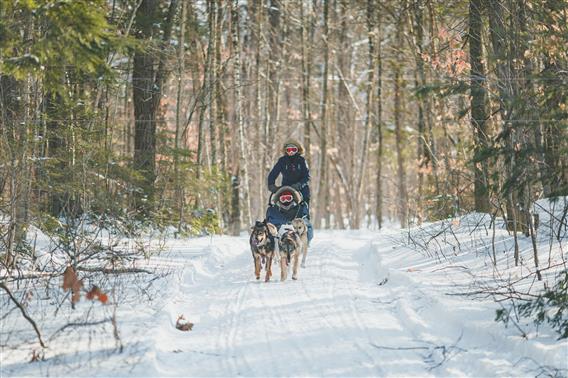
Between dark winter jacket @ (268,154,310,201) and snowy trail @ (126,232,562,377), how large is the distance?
2.67 m

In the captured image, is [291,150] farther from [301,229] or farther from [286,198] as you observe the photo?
[301,229]

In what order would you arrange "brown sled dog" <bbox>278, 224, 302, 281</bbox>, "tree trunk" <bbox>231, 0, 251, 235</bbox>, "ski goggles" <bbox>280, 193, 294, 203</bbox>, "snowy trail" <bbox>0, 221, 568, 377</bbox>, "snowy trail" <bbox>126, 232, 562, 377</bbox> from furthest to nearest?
"tree trunk" <bbox>231, 0, 251, 235</bbox> → "ski goggles" <bbox>280, 193, 294, 203</bbox> → "brown sled dog" <bbox>278, 224, 302, 281</bbox> → "snowy trail" <bbox>126, 232, 562, 377</bbox> → "snowy trail" <bbox>0, 221, 568, 377</bbox>

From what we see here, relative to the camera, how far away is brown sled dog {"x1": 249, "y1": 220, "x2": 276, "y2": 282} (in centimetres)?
1241

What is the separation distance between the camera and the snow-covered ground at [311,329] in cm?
650

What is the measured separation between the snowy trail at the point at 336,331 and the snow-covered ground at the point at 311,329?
17 millimetres

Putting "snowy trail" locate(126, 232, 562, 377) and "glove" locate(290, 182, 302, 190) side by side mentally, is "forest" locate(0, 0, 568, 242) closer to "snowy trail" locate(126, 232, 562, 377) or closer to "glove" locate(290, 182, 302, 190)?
"snowy trail" locate(126, 232, 562, 377)

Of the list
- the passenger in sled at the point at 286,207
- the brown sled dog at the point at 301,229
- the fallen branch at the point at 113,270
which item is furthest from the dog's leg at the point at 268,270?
the fallen branch at the point at 113,270

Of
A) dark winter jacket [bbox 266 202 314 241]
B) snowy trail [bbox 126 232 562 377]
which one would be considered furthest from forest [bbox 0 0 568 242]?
dark winter jacket [bbox 266 202 314 241]

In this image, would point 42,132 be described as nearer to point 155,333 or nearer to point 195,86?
point 155,333

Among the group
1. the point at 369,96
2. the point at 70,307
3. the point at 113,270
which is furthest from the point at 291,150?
the point at 369,96

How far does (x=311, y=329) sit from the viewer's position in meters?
8.11

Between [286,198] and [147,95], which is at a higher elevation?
[147,95]

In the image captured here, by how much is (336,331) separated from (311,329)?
1.05 feet

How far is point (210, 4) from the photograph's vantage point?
963 inches
